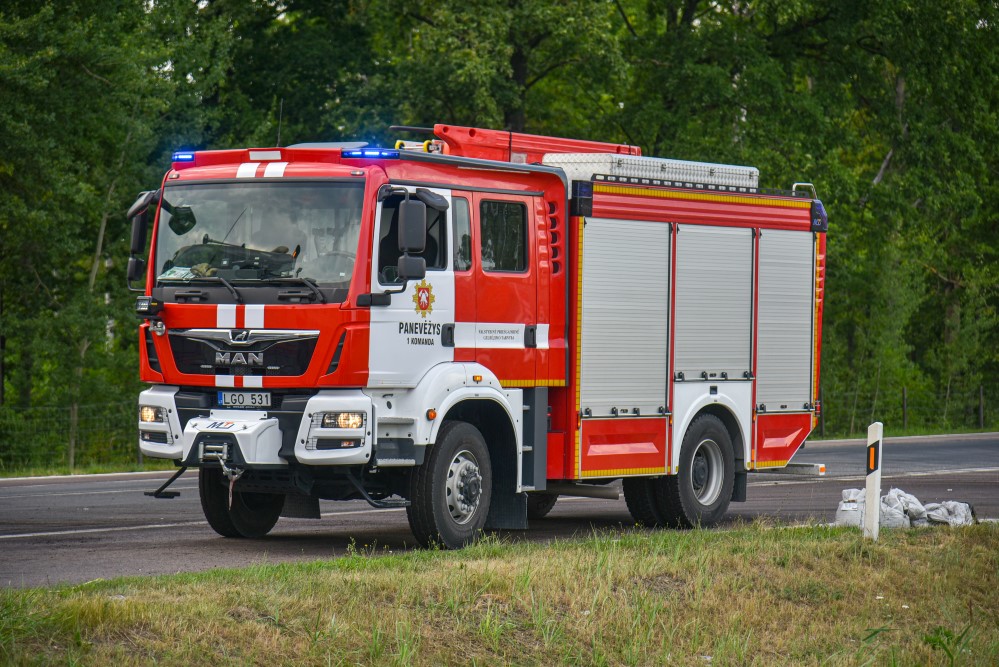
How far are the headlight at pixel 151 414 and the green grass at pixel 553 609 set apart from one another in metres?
1.96

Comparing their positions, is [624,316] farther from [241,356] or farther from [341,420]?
[241,356]

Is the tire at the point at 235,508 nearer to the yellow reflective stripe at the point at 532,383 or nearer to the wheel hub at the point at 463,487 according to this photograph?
the wheel hub at the point at 463,487

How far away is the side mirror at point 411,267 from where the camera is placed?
11109mm

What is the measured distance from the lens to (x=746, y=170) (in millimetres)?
15055

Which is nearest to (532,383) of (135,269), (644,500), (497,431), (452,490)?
(497,431)

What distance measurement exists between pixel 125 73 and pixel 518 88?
881 cm

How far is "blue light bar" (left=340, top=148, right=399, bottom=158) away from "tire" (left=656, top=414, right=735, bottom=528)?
4.42 meters

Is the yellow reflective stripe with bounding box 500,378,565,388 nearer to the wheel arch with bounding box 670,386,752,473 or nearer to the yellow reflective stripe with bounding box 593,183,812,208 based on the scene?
the wheel arch with bounding box 670,386,752,473

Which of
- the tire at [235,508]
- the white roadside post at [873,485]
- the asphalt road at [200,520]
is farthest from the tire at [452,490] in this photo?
the white roadside post at [873,485]

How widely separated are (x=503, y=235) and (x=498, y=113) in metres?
18.6

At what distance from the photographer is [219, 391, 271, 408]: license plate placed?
11.4 metres

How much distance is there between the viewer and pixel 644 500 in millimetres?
14430

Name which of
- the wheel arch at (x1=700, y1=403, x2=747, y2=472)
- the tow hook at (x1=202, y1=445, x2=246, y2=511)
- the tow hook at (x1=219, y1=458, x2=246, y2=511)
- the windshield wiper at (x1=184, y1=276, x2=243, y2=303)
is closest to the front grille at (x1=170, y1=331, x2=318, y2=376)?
the windshield wiper at (x1=184, y1=276, x2=243, y2=303)

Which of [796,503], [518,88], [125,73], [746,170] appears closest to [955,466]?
[796,503]
